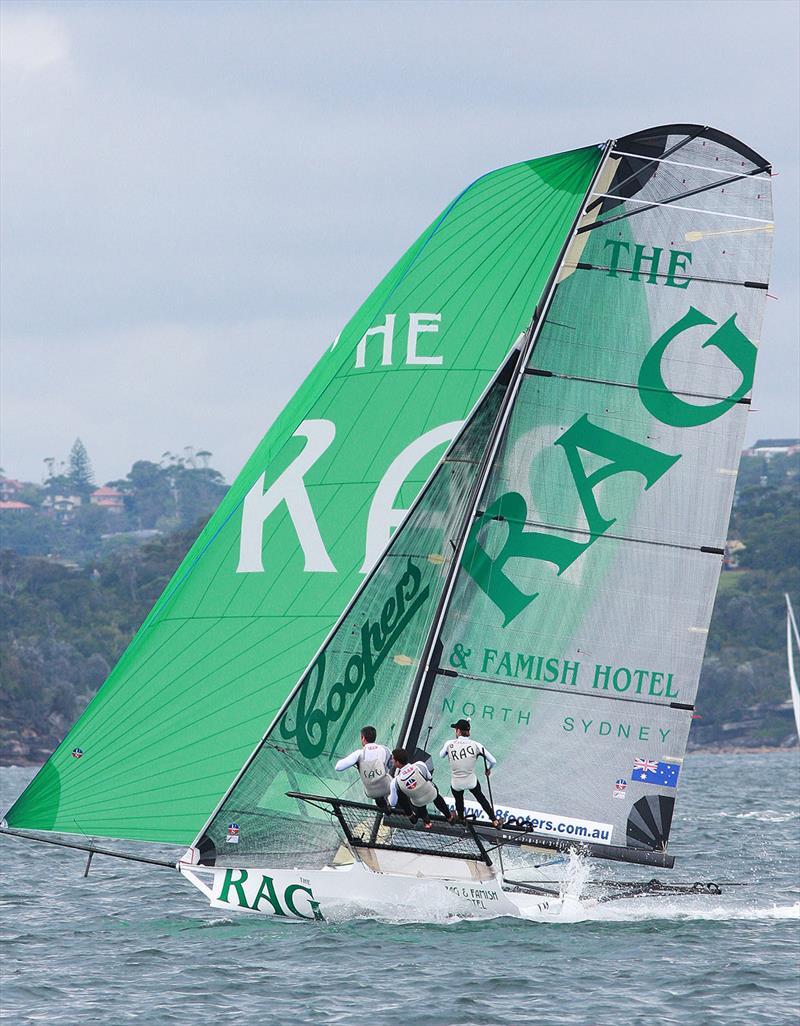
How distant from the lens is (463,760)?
12492 millimetres

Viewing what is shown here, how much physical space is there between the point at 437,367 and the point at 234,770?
3339 millimetres

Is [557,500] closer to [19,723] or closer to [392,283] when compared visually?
[392,283]

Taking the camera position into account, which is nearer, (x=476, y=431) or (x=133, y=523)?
(x=476, y=431)

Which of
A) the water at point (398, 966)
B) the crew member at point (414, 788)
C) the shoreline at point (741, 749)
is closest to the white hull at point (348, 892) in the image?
the water at point (398, 966)

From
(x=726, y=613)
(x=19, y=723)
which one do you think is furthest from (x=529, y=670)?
(x=726, y=613)

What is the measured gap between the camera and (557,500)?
13.2 meters

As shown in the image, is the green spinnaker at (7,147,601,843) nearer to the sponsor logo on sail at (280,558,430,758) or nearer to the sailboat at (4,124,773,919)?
the sailboat at (4,124,773,919)

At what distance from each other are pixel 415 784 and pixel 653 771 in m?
1.88

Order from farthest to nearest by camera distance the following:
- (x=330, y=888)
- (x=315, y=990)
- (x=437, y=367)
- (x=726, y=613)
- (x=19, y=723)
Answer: (x=726, y=613), (x=19, y=723), (x=437, y=367), (x=330, y=888), (x=315, y=990)

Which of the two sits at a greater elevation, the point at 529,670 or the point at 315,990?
Result: the point at 529,670

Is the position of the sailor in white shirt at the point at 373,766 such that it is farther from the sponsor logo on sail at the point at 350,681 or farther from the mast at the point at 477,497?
the mast at the point at 477,497

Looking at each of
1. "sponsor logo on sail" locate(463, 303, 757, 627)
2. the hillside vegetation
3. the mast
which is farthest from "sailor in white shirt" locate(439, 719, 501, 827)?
the hillside vegetation

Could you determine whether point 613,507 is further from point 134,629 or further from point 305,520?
point 134,629

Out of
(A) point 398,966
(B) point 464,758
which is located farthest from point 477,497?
(A) point 398,966
